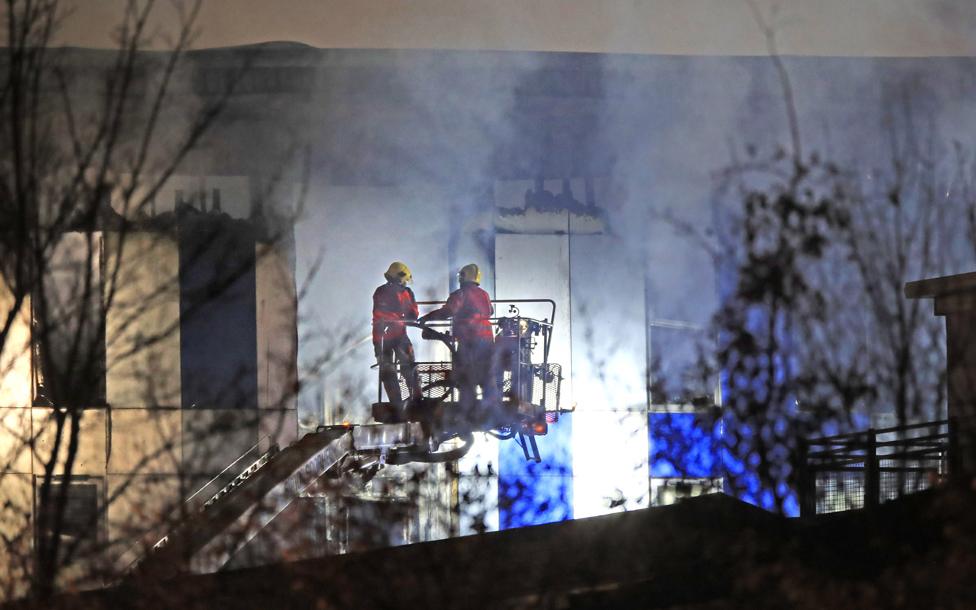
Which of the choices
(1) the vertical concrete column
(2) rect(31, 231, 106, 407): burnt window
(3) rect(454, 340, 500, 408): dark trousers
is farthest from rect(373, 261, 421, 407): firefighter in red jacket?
(2) rect(31, 231, 106, 407): burnt window

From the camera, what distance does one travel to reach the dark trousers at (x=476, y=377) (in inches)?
326

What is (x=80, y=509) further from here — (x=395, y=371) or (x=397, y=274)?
(x=397, y=274)

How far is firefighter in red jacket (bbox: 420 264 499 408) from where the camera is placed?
326 inches

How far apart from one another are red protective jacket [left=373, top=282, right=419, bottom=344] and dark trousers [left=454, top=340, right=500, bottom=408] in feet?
2.16

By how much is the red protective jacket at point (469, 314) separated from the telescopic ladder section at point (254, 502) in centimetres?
101

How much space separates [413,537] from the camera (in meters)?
12.7

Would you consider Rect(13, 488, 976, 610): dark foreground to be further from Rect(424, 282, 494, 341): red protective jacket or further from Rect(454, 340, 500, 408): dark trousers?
Rect(424, 282, 494, 341): red protective jacket

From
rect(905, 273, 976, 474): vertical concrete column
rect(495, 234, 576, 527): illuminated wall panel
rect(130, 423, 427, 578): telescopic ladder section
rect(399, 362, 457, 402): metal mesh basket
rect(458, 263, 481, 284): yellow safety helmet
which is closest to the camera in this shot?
rect(130, 423, 427, 578): telescopic ladder section

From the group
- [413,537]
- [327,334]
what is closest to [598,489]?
[413,537]

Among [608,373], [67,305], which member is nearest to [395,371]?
[608,373]

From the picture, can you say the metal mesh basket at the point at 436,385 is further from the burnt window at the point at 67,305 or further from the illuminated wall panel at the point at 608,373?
the burnt window at the point at 67,305

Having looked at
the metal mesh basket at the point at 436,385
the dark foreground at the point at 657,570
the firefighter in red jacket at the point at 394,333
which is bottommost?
the dark foreground at the point at 657,570

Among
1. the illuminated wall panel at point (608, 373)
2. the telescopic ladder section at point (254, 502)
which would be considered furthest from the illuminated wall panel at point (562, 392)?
the telescopic ladder section at point (254, 502)

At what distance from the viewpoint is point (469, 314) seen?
835 centimetres
